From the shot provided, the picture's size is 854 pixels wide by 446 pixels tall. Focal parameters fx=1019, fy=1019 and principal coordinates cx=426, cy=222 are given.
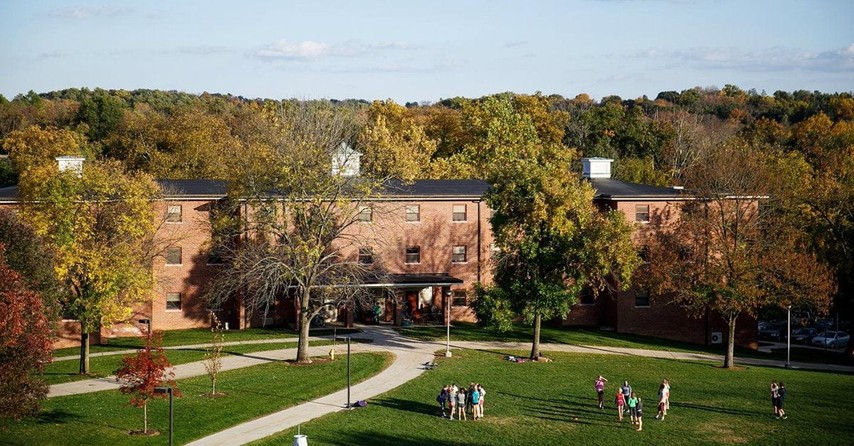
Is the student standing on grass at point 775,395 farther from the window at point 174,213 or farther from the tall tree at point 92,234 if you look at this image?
the window at point 174,213

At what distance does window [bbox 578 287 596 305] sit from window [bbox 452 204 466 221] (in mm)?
9036

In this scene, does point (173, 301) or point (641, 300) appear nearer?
point (173, 301)

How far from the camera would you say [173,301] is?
62406 millimetres

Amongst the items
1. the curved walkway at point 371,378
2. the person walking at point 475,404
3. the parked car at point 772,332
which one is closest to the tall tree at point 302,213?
the curved walkway at point 371,378

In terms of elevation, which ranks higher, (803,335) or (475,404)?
(803,335)

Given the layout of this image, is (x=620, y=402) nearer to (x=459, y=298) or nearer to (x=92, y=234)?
(x=459, y=298)

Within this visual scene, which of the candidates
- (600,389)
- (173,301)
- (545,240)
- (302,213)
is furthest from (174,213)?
(600,389)

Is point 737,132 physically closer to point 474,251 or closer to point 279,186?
point 474,251

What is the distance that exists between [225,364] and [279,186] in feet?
30.8

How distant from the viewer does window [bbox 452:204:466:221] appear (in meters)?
64.8

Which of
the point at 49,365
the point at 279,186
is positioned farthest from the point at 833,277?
the point at 49,365

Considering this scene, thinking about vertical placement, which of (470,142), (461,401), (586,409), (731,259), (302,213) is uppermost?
(470,142)

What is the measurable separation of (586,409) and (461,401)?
223 inches

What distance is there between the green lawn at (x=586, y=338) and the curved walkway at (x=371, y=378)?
4.21 ft
